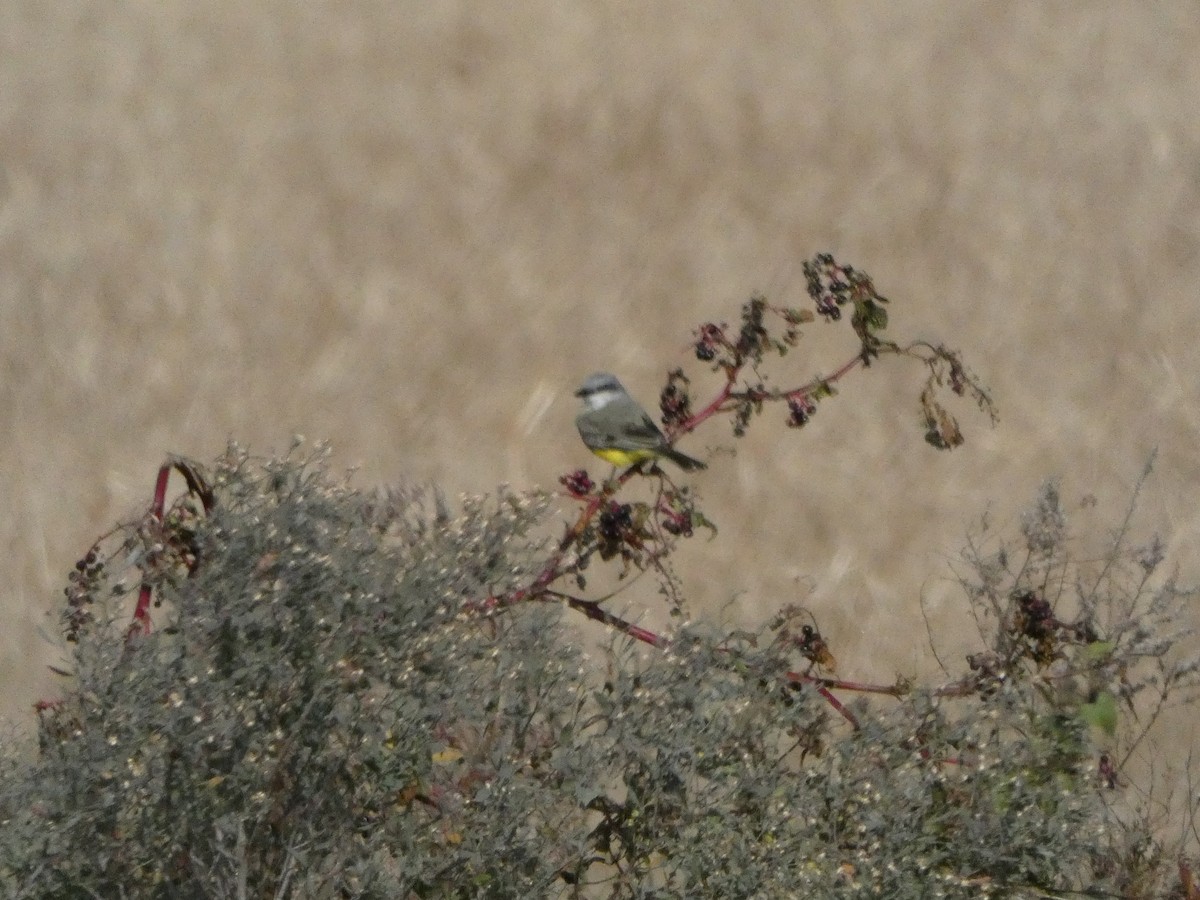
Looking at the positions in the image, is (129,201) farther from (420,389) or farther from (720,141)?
(720,141)

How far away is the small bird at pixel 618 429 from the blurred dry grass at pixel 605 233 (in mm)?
401

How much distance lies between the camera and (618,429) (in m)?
2.55

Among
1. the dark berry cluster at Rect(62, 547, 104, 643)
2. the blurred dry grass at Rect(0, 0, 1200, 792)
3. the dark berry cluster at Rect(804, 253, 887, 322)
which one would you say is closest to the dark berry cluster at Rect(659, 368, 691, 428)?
the dark berry cluster at Rect(804, 253, 887, 322)

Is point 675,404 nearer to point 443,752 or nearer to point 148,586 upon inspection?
point 443,752

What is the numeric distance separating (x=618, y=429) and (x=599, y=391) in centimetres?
20

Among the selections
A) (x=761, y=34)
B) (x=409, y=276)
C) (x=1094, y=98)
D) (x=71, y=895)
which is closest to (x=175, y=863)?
(x=71, y=895)

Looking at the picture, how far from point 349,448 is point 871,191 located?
3.91ft

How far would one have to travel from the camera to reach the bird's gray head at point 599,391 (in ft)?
8.64

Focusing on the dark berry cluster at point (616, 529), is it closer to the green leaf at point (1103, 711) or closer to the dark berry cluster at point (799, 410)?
the dark berry cluster at point (799, 410)

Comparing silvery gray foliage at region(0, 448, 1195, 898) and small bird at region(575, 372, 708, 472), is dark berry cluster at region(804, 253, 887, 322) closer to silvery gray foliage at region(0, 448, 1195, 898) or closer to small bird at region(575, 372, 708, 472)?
silvery gray foliage at region(0, 448, 1195, 898)

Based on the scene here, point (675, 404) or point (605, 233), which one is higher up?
point (605, 233)

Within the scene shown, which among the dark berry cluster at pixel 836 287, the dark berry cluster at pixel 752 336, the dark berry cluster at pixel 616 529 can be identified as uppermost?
the dark berry cluster at pixel 836 287

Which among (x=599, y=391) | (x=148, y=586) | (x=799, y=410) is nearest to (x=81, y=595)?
(x=148, y=586)

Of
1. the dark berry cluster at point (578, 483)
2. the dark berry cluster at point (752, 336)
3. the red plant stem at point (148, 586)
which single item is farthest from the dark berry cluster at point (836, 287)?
the red plant stem at point (148, 586)
